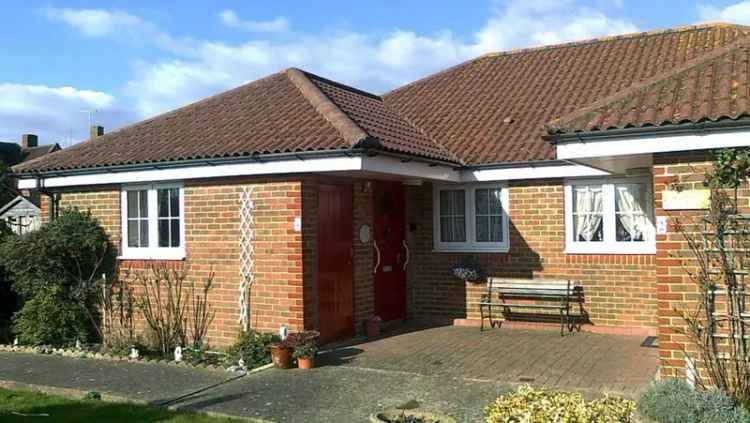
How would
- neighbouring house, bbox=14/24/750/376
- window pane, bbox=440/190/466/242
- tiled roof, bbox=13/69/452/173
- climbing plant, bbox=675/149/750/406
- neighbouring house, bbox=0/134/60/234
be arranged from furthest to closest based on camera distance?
neighbouring house, bbox=0/134/60/234
window pane, bbox=440/190/466/242
tiled roof, bbox=13/69/452/173
neighbouring house, bbox=14/24/750/376
climbing plant, bbox=675/149/750/406

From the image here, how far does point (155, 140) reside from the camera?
1160cm

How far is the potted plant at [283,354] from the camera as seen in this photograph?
882 centimetres

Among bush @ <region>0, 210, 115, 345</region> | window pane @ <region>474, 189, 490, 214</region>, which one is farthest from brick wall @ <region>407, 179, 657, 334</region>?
bush @ <region>0, 210, 115, 345</region>

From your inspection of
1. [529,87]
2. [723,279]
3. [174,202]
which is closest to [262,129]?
[174,202]

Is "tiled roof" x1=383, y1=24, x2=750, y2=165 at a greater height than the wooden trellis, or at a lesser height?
greater

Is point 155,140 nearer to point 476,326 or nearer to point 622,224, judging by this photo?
point 476,326

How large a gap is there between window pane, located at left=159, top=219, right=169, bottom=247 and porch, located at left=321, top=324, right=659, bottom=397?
10.9 feet

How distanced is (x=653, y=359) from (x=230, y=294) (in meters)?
5.94

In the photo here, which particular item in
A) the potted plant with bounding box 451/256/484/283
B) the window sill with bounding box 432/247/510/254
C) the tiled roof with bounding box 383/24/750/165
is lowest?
the potted plant with bounding box 451/256/484/283

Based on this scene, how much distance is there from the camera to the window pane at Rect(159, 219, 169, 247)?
10.9 meters

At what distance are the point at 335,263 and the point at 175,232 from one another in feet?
8.70

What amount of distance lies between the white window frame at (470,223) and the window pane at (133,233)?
5.24 meters

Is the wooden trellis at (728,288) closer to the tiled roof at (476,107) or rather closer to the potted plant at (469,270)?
the tiled roof at (476,107)

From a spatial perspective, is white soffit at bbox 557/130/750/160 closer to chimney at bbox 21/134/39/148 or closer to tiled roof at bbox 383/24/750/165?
tiled roof at bbox 383/24/750/165
